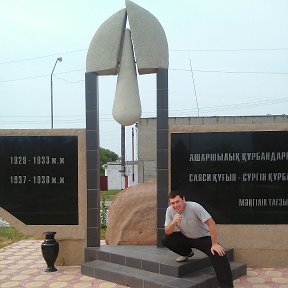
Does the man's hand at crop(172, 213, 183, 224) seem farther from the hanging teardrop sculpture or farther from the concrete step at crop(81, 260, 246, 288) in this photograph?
the hanging teardrop sculpture

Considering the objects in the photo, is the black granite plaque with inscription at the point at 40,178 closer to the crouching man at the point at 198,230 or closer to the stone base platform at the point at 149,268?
the stone base platform at the point at 149,268

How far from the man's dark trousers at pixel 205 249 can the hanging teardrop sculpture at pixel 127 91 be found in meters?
2.10

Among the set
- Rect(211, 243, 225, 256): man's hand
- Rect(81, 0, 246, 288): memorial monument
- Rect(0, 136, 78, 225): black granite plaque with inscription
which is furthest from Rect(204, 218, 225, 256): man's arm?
Rect(0, 136, 78, 225): black granite plaque with inscription

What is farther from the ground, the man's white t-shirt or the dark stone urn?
the man's white t-shirt

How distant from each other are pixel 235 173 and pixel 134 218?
1.89m

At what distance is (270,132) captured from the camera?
20.0 ft

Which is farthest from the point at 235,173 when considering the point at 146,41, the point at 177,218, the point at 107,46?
the point at 107,46

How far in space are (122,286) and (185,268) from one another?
89 cm

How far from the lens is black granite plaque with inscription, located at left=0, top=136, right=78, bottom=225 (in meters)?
6.29

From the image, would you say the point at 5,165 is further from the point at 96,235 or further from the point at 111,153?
the point at 111,153

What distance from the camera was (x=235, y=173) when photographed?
611 centimetres

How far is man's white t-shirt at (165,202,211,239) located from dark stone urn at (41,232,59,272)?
2.23 m

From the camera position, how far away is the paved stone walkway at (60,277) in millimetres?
5277

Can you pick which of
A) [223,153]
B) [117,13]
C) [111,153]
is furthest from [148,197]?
[111,153]
